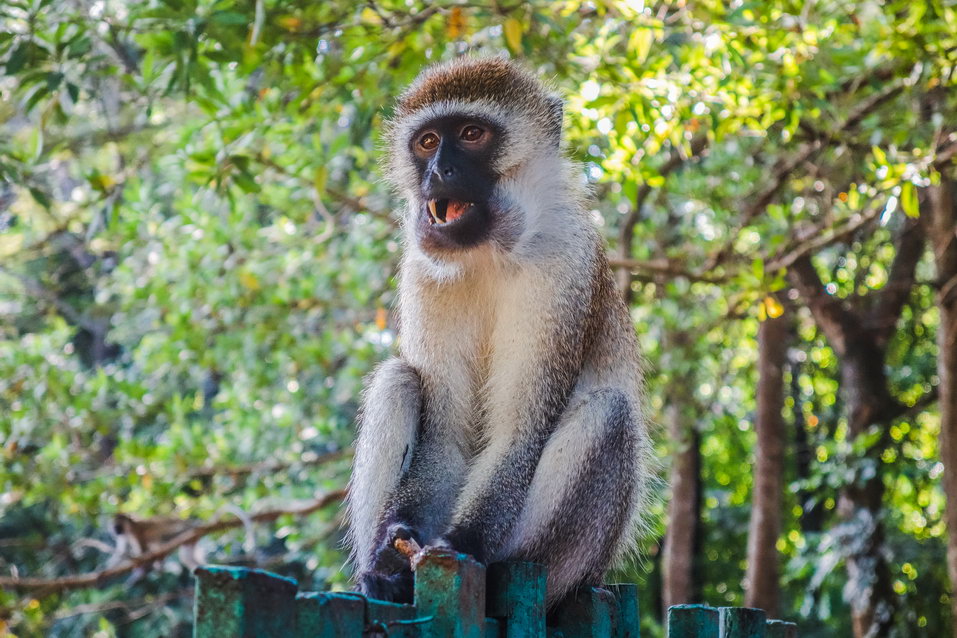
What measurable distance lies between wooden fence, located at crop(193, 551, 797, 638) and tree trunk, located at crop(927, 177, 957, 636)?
4112mm

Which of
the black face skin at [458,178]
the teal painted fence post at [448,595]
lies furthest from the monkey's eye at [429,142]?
the teal painted fence post at [448,595]

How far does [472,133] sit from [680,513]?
6838mm

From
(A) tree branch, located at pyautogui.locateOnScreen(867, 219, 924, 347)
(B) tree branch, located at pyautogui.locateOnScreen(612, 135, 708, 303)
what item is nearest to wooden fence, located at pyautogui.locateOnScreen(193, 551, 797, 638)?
(B) tree branch, located at pyautogui.locateOnScreen(612, 135, 708, 303)

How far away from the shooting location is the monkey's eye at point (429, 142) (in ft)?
13.1

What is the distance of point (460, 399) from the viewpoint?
12.7 ft

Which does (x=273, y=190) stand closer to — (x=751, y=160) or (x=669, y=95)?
(x=669, y=95)

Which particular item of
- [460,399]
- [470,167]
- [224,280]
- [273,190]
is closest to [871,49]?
[470,167]

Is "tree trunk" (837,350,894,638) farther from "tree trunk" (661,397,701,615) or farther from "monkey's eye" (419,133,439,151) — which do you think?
"monkey's eye" (419,133,439,151)

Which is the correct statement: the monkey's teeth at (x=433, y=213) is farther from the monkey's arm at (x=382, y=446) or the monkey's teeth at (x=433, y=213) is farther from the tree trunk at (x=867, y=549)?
the tree trunk at (x=867, y=549)

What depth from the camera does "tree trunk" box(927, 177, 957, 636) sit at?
6.78 meters

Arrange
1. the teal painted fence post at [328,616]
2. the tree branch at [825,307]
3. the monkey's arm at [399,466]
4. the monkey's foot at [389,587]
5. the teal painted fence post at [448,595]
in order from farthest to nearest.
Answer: the tree branch at [825,307], the monkey's arm at [399,466], the monkey's foot at [389,587], the teal painted fence post at [448,595], the teal painted fence post at [328,616]

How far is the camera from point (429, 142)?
13.2ft

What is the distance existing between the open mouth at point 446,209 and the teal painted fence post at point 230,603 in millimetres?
2224

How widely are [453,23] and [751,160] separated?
4201 mm
